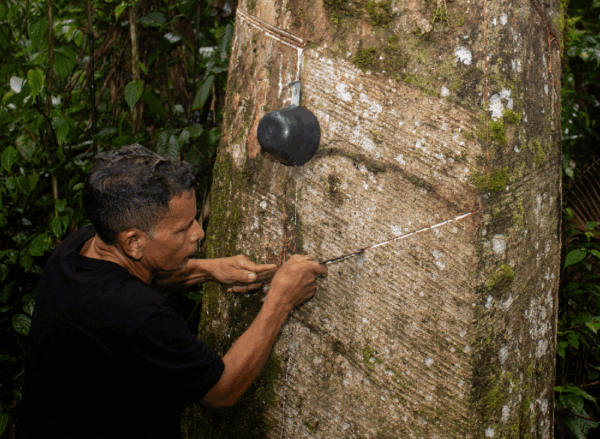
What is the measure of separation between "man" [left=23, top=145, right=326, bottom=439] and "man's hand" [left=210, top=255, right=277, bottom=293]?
0.53 ft

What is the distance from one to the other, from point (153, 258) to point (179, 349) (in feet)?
1.00

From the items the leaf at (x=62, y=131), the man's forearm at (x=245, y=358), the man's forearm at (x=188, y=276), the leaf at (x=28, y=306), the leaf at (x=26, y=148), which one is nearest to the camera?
the man's forearm at (x=245, y=358)

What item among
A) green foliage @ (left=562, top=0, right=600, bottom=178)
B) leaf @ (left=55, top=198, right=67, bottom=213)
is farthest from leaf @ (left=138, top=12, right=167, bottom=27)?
green foliage @ (left=562, top=0, right=600, bottom=178)

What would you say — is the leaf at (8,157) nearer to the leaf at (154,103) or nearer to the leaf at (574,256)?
the leaf at (154,103)

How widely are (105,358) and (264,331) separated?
453mm

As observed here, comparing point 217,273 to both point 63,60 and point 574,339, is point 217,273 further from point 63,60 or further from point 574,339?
point 574,339

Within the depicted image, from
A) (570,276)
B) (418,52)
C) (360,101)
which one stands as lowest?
(570,276)

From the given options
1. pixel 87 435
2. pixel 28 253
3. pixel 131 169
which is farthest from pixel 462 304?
pixel 28 253

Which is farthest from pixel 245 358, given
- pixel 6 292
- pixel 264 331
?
pixel 6 292

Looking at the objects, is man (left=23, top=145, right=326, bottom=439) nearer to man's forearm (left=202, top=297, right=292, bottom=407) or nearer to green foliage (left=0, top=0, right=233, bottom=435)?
man's forearm (left=202, top=297, right=292, bottom=407)

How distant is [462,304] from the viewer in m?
1.33

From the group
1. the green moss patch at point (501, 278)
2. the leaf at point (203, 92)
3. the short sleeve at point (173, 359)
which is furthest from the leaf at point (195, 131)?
the green moss patch at point (501, 278)

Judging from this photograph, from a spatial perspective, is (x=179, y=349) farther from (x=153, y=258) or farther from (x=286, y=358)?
(x=286, y=358)

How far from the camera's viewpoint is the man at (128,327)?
1.23 meters
